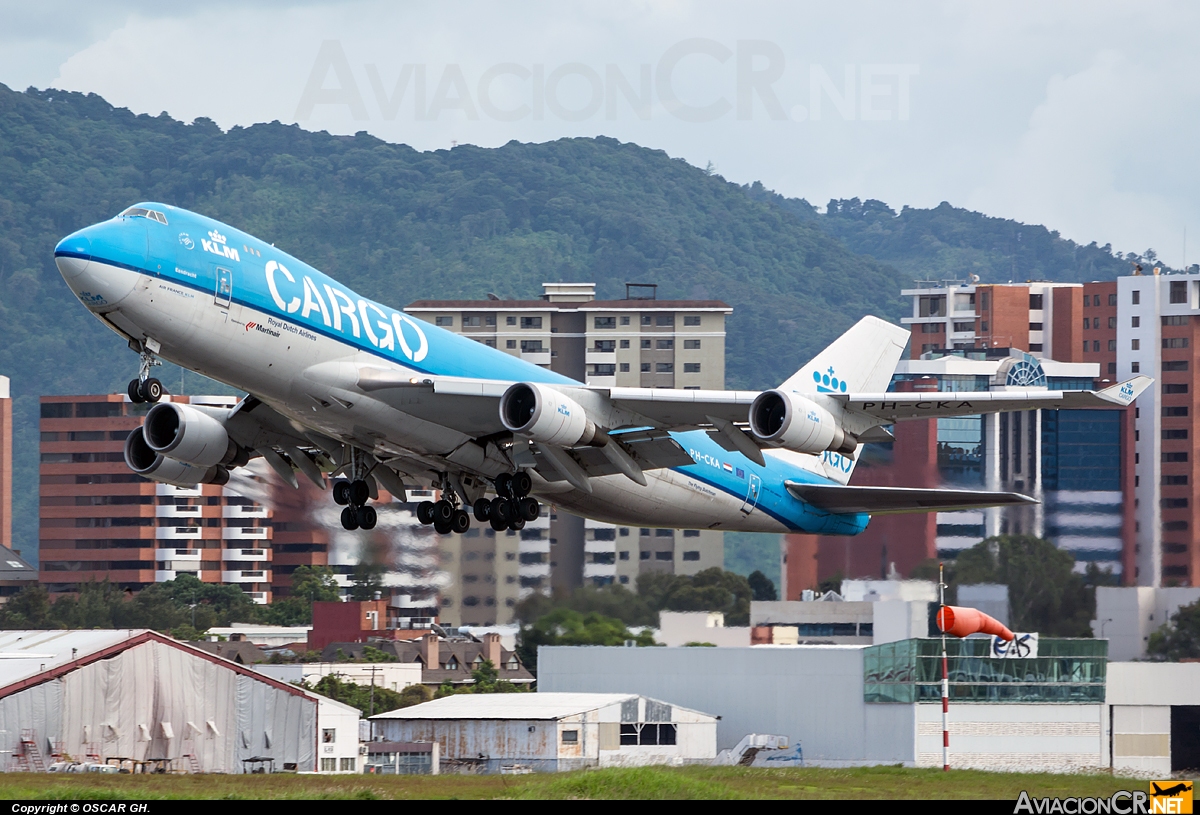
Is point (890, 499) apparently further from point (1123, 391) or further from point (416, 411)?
point (416, 411)

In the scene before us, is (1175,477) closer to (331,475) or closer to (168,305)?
(331,475)

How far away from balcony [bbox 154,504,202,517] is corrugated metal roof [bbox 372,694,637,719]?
79257 millimetres

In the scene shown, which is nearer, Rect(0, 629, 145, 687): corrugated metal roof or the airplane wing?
the airplane wing

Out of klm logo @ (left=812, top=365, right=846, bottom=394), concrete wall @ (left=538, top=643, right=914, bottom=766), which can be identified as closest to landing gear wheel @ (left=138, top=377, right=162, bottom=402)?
klm logo @ (left=812, top=365, right=846, bottom=394)

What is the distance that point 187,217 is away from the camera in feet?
90.6

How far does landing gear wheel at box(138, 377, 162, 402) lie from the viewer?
27781 mm

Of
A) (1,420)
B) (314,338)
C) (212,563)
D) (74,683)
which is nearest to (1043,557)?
(74,683)

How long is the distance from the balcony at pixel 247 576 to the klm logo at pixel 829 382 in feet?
272

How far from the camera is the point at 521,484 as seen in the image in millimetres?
31438

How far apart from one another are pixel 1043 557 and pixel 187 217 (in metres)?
46.4

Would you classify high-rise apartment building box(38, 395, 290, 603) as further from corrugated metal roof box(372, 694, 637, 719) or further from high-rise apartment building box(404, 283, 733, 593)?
corrugated metal roof box(372, 694, 637, 719)

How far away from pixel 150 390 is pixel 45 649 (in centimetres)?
2497

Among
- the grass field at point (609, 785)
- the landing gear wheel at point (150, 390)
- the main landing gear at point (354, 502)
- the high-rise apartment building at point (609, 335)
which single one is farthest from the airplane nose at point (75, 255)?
the high-rise apartment building at point (609, 335)

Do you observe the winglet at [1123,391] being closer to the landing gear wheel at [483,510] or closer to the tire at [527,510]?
the tire at [527,510]
